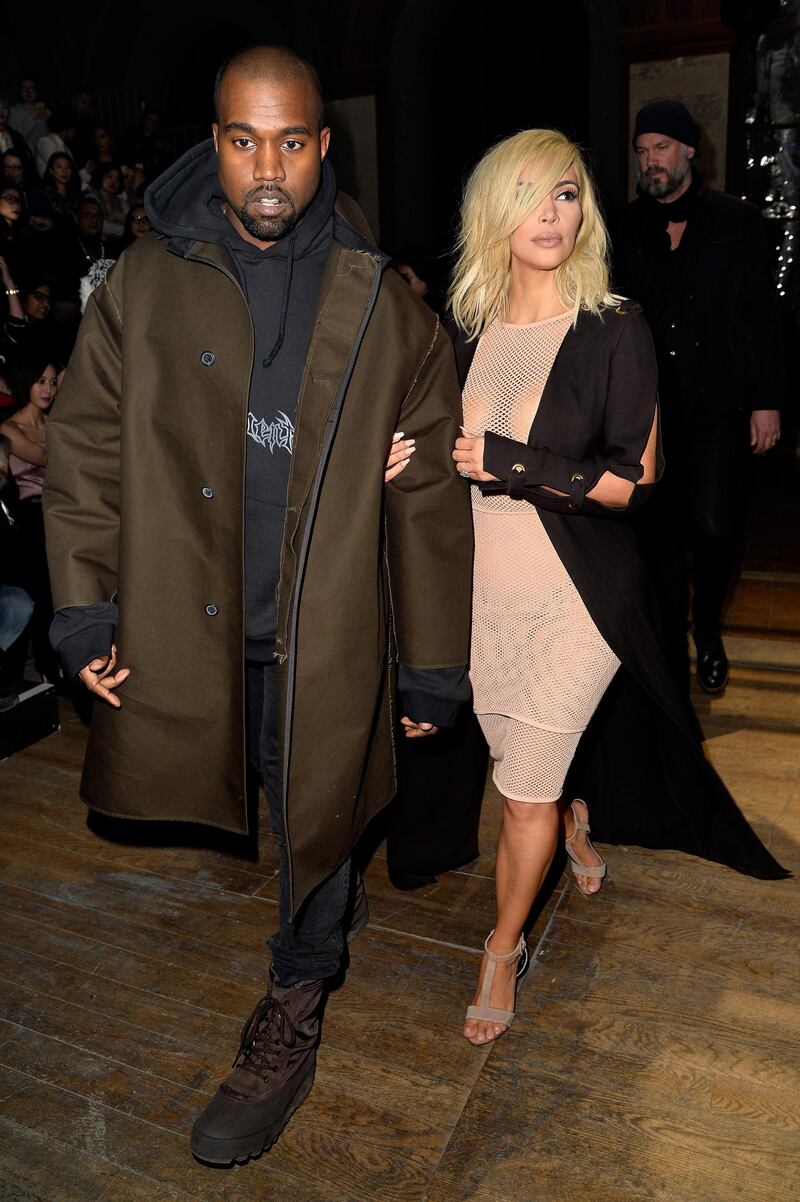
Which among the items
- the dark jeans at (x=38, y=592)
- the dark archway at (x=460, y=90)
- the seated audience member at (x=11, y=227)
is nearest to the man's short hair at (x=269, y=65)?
the dark jeans at (x=38, y=592)

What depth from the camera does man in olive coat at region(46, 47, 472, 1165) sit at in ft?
6.34

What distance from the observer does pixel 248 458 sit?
6.61ft

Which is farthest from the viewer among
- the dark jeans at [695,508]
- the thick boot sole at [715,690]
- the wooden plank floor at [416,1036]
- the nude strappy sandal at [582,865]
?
the thick boot sole at [715,690]

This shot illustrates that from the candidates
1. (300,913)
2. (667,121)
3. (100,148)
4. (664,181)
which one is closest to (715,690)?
(664,181)

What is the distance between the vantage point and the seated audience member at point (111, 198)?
9.20 metres

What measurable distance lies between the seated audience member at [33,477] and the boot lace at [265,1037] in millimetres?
2202

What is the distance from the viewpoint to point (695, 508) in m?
4.05

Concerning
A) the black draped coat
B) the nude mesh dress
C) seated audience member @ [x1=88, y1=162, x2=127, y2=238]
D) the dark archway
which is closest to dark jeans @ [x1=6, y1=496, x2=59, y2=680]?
the black draped coat

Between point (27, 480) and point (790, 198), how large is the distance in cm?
744

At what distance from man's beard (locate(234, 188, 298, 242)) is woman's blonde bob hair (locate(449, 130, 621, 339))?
0.53 meters

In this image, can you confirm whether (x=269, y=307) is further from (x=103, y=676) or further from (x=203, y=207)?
(x=103, y=676)

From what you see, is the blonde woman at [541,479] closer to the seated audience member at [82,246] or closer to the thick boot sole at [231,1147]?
the thick boot sole at [231,1147]

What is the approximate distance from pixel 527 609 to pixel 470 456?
37 cm

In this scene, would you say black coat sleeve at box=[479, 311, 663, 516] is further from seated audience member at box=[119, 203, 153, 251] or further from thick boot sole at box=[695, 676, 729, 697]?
seated audience member at box=[119, 203, 153, 251]
